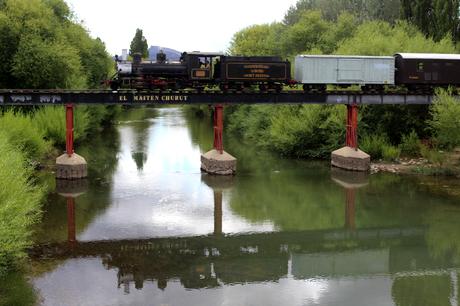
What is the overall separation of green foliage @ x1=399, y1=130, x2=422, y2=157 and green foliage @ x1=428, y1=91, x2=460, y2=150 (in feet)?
9.01

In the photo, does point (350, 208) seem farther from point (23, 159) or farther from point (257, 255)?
point (23, 159)

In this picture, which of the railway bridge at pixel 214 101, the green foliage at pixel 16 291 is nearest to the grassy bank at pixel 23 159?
the green foliage at pixel 16 291

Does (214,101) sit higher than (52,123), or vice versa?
(214,101)

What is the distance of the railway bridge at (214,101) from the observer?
98.0 ft

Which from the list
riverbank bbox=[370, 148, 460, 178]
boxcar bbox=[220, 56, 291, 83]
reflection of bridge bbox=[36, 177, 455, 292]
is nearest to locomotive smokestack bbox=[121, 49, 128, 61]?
boxcar bbox=[220, 56, 291, 83]

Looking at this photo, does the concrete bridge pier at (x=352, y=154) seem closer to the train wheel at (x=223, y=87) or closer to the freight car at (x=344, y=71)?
the freight car at (x=344, y=71)

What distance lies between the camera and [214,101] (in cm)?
3147

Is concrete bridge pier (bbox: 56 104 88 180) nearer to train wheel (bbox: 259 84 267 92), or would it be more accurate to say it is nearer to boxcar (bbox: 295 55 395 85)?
train wheel (bbox: 259 84 267 92)

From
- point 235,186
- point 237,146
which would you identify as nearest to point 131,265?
point 235,186

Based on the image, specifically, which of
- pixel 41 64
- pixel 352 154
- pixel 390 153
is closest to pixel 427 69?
pixel 390 153

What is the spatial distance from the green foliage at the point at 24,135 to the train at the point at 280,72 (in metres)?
5.54

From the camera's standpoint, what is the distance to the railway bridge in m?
29.9

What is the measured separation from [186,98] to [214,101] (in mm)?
1644

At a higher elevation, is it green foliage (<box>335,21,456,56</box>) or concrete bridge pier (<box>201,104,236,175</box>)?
green foliage (<box>335,21,456,56</box>)
